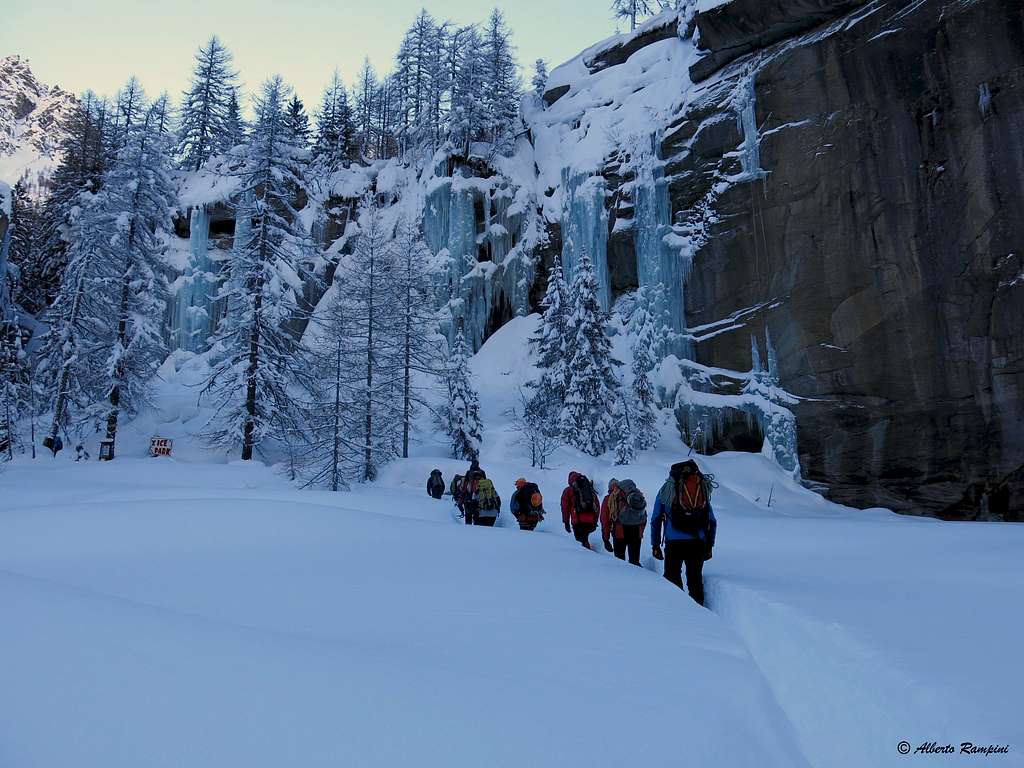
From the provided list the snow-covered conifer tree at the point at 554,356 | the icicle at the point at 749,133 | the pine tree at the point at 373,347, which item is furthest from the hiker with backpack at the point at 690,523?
the icicle at the point at 749,133

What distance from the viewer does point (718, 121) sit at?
24.7m

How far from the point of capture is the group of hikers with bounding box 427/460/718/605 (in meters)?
5.84

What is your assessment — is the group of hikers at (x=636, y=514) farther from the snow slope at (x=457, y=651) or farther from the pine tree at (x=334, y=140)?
the pine tree at (x=334, y=140)

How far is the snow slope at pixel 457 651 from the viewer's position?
1942 mm

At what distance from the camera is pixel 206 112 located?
4581cm

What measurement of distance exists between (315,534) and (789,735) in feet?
Answer: 16.5

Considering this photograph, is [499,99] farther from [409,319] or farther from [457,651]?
[457,651]

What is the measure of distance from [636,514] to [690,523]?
7.30 ft

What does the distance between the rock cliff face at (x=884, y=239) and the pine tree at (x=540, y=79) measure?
15.0m

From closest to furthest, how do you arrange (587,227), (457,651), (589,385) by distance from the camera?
(457,651) < (589,385) < (587,227)

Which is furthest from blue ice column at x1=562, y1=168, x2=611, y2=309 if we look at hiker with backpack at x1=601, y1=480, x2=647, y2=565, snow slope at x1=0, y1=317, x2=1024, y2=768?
snow slope at x1=0, y1=317, x2=1024, y2=768

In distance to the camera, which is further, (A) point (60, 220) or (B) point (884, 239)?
(A) point (60, 220)

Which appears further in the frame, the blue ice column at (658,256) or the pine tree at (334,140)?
the pine tree at (334,140)

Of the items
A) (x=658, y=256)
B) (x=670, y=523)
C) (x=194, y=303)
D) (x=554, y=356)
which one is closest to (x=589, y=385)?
(x=554, y=356)
